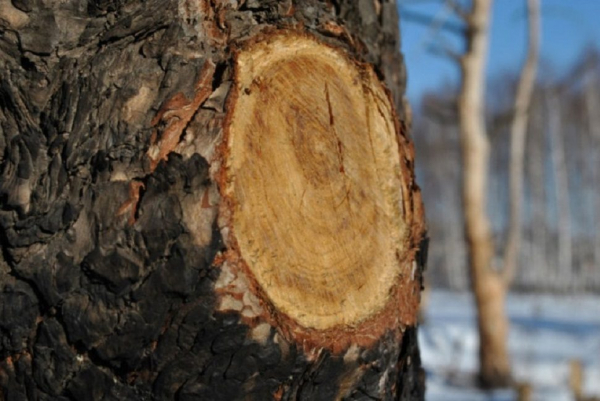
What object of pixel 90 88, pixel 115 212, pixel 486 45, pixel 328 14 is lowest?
pixel 115 212

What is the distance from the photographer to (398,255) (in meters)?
1.30

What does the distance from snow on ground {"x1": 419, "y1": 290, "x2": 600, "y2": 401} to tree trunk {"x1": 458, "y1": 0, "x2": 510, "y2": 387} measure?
0.35m

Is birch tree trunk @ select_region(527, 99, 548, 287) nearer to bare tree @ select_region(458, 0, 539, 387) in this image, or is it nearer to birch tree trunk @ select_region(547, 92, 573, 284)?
birch tree trunk @ select_region(547, 92, 573, 284)

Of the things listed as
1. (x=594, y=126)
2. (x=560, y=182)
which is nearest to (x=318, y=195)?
(x=560, y=182)

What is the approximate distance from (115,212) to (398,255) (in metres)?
0.49

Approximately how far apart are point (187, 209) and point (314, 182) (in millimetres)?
233

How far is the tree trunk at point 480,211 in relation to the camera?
262 inches

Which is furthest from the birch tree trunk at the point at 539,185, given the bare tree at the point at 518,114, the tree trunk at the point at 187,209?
the tree trunk at the point at 187,209

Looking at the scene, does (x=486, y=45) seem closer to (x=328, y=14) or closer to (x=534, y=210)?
(x=328, y=14)

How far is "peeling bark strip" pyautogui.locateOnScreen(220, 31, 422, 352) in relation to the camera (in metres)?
1.11

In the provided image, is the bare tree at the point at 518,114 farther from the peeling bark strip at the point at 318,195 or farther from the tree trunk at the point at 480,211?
the peeling bark strip at the point at 318,195

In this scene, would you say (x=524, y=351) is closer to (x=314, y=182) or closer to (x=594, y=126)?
(x=314, y=182)

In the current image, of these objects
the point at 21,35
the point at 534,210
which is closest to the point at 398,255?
the point at 21,35

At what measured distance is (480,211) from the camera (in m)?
6.88
